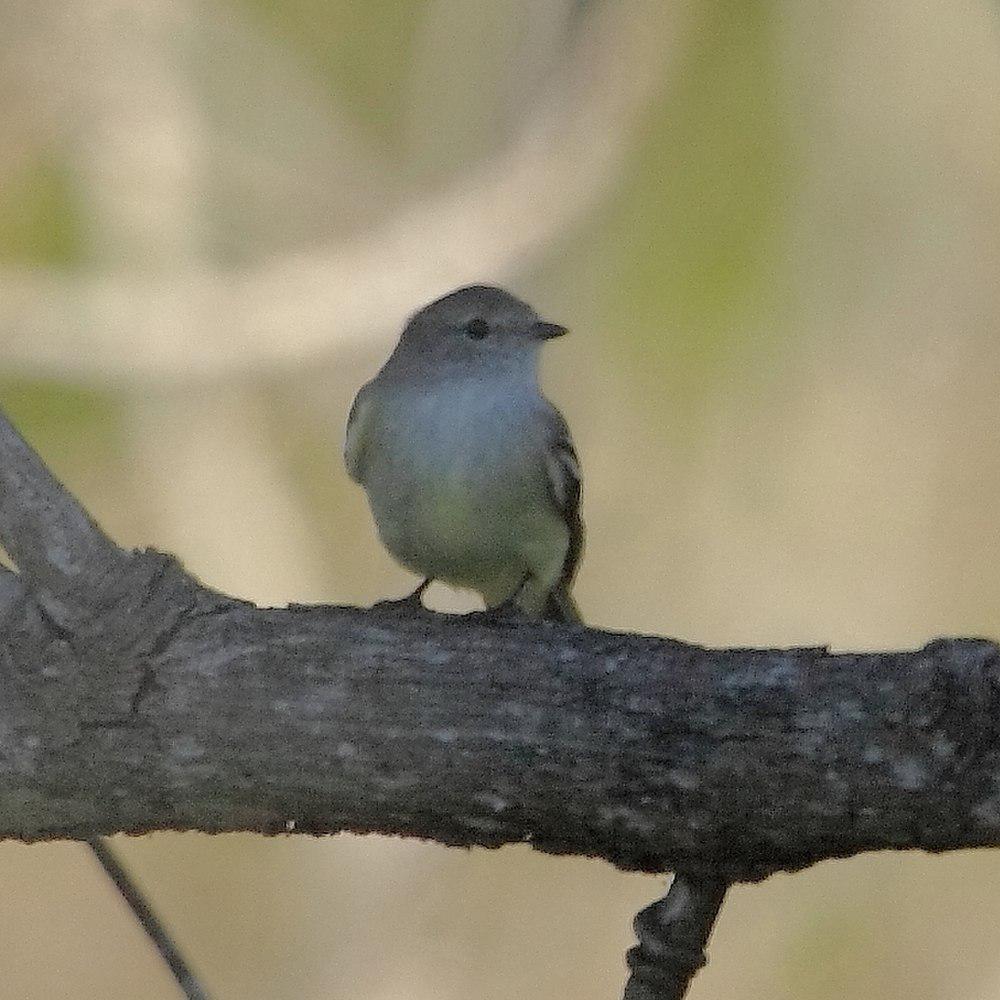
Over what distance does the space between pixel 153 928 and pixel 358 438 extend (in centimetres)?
120

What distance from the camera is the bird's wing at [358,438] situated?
118 inches

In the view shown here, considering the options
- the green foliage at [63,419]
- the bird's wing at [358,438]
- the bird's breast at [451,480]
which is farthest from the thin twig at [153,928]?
the green foliage at [63,419]

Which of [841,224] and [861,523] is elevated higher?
[841,224]

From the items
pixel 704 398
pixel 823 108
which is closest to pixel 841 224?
pixel 823 108

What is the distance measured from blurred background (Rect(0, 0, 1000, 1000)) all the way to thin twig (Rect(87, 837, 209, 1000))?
2.70 metres

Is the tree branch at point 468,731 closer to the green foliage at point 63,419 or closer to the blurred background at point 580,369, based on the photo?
the blurred background at point 580,369

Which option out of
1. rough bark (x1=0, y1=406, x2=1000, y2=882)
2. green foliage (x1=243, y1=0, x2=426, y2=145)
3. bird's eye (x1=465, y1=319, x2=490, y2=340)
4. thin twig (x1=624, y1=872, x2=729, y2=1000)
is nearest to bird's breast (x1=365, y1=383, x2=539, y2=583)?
bird's eye (x1=465, y1=319, x2=490, y2=340)

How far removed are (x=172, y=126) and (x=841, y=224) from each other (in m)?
2.35

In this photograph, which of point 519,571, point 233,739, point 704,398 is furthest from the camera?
point 704,398

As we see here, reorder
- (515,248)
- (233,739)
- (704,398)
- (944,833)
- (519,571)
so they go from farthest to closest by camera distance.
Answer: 1. (704,398)
2. (515,248)
3. (519,571)
4. (233,739)
5. (944,833)

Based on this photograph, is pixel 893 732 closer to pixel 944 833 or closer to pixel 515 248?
pixel 944 833

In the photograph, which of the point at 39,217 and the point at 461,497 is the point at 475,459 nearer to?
the point at 461,497

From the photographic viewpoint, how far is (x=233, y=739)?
2006mm

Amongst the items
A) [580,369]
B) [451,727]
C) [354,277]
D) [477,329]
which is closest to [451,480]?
[477,329]
